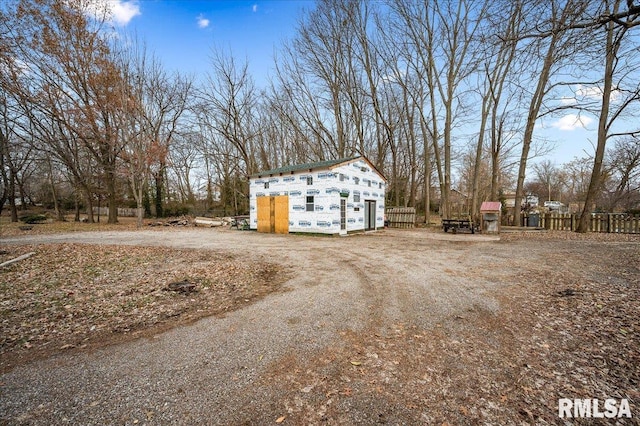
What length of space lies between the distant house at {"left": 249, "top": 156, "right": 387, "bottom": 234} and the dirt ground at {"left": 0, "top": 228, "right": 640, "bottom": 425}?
387 inches

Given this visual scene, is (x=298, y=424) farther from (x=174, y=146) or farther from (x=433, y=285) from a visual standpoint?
(x=174, y=146)

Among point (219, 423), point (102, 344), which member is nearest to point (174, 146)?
point (102, 344)

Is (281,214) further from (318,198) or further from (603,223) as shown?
(603,223)

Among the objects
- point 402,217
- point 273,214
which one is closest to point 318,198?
point 273,214

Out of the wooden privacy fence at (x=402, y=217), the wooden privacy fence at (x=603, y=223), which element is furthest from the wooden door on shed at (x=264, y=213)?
the wooden privacy fence at (x=603, y=223)

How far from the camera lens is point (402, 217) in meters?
21.0

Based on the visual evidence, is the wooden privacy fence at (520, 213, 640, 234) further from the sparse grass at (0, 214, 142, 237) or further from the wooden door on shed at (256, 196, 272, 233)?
the sparse grass at (0, 214, 142, 237)

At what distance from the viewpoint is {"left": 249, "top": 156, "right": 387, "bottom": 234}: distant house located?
48.1 feet

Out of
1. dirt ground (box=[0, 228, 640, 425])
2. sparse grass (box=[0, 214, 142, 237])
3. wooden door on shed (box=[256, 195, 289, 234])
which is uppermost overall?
wooden door on shed (box=[256, 195, 289, 234])

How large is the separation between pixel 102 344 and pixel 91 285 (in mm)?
2928

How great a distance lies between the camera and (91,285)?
538 cm

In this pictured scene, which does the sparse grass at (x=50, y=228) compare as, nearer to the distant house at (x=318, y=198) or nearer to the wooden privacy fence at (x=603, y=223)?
the distant house at (x=318, y=198)

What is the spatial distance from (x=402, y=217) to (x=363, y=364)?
63.1ft

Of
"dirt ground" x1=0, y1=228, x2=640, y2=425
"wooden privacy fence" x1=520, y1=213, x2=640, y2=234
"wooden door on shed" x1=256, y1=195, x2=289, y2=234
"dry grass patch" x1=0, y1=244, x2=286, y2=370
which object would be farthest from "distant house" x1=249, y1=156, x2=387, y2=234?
"wooden privacy fence" x1=520, y1=213, x2=640, y2=234
